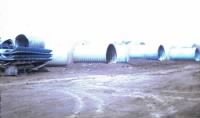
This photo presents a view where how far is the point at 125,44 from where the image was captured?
98.6ft

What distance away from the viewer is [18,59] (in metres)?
16.4

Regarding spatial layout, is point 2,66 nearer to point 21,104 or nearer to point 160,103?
point 21,104

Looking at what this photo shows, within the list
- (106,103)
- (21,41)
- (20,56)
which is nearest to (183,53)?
(21,41)

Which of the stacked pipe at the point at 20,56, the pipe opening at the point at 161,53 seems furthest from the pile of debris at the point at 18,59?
the pipe opening at the point at 161,53

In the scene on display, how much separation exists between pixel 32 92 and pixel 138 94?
10.0 feet

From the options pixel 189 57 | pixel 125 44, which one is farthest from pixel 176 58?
pixel 125 44

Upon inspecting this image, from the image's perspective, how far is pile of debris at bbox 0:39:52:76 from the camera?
16.1m

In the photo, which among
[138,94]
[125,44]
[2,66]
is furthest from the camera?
[125,44]

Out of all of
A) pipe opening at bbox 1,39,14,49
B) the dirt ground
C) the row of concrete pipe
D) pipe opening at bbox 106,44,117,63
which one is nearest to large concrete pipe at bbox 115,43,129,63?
the row of concrete pipe

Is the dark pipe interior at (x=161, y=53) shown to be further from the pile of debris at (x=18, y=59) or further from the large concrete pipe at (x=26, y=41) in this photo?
the pile of debris at (x=18, y=59)

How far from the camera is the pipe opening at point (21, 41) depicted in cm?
1995

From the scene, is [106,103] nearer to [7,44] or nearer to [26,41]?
[7,44]

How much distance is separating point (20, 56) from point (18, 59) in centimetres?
27

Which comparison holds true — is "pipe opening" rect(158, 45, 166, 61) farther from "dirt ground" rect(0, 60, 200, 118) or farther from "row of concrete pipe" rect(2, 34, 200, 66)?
"dirt ground" rect(0, 60, 200, 118)
